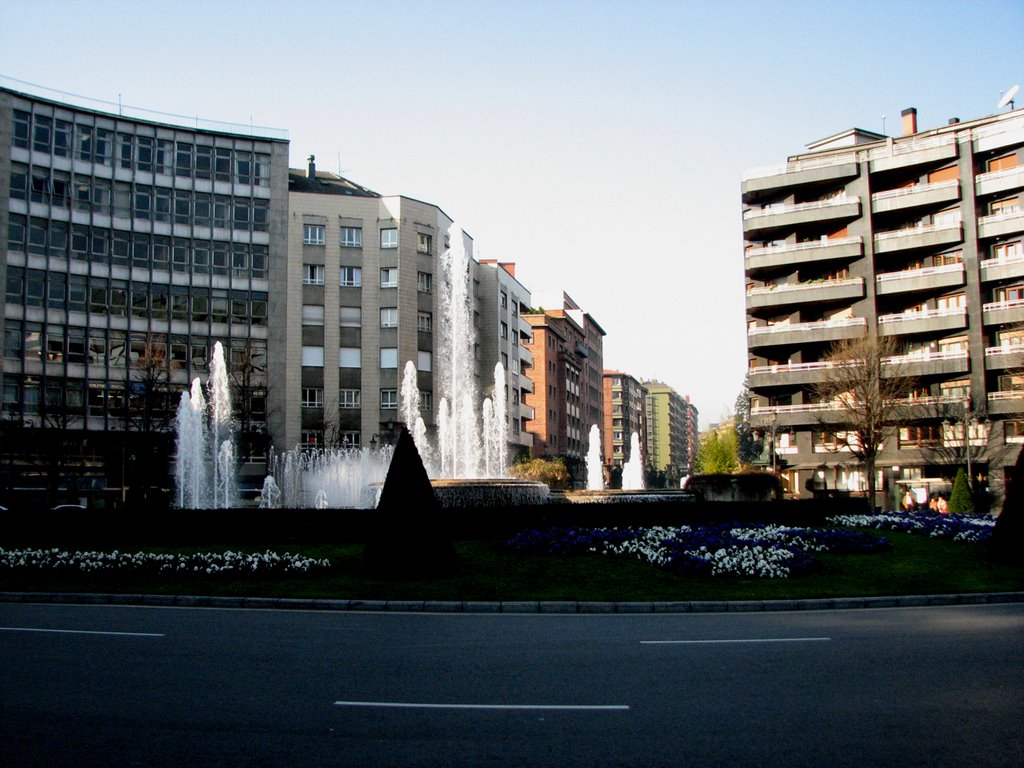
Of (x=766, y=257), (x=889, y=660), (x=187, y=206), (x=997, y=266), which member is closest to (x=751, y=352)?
(x=766, y=257)

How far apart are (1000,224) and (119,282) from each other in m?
49.9

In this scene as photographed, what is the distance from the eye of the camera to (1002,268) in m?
52.0

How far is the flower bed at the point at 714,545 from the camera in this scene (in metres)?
17.3

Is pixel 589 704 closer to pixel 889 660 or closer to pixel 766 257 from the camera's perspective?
pixel 889 660

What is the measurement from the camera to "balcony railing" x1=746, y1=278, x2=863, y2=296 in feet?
185

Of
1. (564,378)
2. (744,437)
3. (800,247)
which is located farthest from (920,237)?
(744,437)

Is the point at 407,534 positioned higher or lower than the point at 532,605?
higher

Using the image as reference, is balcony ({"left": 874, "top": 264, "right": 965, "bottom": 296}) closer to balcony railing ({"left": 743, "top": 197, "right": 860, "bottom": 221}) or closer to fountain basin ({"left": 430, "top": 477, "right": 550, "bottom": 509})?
balcony railing ({"left": 743, "top": 197, "right": 860, "bottom": 221})

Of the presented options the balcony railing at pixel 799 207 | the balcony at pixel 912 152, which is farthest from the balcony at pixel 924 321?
the balcony at pixel 912 152

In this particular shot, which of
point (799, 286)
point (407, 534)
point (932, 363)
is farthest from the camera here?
point (799, 286)

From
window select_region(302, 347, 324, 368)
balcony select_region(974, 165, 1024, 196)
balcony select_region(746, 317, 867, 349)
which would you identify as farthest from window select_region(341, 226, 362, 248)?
balcony select_region(974, 165, 1024, 196)

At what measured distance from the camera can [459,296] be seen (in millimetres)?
67250

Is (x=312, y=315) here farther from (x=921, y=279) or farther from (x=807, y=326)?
(x=921, y=279)

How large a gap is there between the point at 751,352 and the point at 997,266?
48.8 feet
